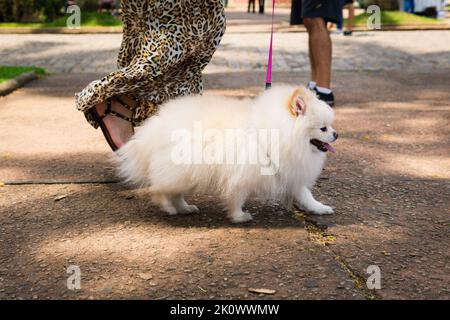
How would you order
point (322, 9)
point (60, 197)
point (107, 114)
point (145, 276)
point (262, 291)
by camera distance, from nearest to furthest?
1. point (262, 291)
2. point (145, 276)
3. point (60, 197)
4. point (107, 114)
5. point (322, 9)

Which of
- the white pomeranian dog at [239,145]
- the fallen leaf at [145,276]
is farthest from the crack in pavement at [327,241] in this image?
the fallen leaf at [145,276]

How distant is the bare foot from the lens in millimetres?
4105

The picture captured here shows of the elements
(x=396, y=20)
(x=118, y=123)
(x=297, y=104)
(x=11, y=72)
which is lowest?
(x=11, y=72)

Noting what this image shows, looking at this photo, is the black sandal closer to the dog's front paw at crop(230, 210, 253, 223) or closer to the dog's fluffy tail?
the dog's fluffy tail

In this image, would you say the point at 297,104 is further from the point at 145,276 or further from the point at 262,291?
the point at 145,276

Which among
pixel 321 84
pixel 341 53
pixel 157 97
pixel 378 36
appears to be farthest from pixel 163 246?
pixel 378 36

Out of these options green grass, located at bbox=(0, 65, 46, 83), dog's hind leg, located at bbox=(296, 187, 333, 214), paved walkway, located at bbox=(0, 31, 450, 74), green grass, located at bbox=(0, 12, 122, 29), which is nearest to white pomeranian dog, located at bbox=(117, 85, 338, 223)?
dog's hind leg, located at bbox=(296, 187, 333, 214)

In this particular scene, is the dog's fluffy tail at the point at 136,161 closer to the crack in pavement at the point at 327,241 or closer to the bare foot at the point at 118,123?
the bare foot at the point at 118,123

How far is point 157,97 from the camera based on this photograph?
413 cm

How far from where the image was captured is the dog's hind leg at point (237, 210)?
327cm

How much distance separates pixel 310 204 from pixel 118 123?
1.46m

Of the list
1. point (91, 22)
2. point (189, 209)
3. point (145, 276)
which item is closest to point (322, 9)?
point (189, 209)

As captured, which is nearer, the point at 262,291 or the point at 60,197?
the point at 262,291

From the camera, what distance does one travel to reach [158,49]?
3951 millimetres
